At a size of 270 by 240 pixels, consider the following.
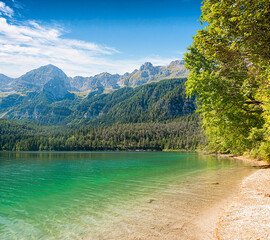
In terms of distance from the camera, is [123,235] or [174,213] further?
[174,213]

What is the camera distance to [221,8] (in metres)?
11.0

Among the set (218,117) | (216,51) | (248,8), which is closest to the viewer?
(248,8)

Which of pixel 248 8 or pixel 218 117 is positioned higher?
pixel 248 8

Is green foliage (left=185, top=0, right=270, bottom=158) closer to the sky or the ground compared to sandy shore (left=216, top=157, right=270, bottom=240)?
closer to the sky

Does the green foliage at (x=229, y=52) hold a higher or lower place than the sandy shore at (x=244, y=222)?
higher

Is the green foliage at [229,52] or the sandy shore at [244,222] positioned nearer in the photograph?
the sandy shore at [244,222]

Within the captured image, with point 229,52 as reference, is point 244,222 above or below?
below

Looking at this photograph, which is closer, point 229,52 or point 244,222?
point 244,222

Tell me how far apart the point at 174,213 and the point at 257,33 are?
12.4 meters

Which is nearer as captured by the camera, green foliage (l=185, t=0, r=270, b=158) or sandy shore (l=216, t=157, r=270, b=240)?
sandy shore (l=216, t=157, r=270, b=240)

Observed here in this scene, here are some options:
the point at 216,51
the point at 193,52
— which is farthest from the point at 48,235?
the point at 193,52

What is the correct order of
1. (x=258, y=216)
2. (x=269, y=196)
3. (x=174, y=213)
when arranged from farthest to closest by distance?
(x=269, y=196)
(x=174, y=213)
(x=258, y=216)

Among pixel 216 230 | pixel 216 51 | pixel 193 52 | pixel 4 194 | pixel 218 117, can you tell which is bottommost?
pixel 4 194

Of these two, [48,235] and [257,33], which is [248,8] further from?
[48,235]
